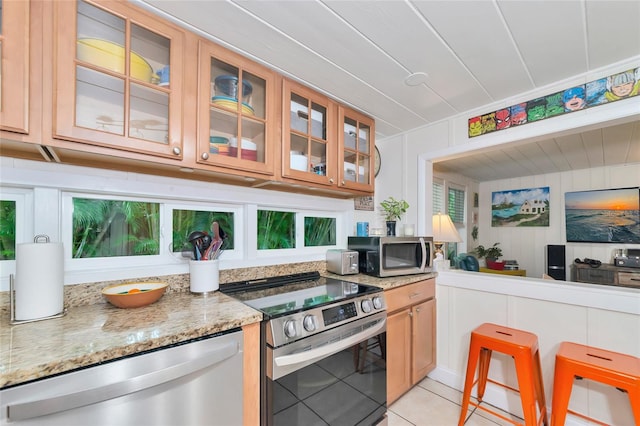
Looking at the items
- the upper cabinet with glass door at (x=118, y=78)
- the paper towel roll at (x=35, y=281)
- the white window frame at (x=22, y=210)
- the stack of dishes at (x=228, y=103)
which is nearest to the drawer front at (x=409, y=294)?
the stack of dishes at (x=228, y=103)

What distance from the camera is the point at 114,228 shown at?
1.34 m

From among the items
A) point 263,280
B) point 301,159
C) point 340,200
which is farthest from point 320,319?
point 340,200

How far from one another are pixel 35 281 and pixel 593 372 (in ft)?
8.11

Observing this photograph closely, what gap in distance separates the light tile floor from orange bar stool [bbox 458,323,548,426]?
0.12 meters

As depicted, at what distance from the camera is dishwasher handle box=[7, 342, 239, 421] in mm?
666

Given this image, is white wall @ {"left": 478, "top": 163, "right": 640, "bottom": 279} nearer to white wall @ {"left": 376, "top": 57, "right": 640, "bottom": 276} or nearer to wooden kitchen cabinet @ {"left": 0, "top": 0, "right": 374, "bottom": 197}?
white wall @ {"left": 376, "top": 57, "right": 640, "bottom": 276}

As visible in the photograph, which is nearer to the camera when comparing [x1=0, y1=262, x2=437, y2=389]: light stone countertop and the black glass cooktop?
[x1=0, y1=262, x2=437, y2=389]: light stone countertop

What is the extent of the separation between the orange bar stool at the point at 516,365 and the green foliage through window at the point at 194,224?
1.72m

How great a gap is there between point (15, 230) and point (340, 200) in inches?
74.9

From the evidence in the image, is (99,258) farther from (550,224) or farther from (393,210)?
(550,224)

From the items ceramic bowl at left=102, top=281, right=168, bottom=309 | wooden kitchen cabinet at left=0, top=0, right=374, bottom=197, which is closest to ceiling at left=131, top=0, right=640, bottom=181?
wooden kitchen cabinet at left=0, top=0, right=374, bottom=197

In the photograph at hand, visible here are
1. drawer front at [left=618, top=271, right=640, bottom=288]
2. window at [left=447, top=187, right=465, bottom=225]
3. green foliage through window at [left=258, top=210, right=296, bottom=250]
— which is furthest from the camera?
window at [left=447, top=187, right=465, bottom=225]

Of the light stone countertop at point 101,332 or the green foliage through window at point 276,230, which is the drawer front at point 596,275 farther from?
the light stone countertop at point 101,332

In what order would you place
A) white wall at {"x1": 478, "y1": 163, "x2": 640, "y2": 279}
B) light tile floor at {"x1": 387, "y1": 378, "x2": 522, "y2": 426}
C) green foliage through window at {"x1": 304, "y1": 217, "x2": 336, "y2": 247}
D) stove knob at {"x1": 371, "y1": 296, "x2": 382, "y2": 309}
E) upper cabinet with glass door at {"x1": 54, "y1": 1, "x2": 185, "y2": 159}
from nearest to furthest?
upper cabinet with glass door at {"x1": 54, "y1": 1, "x2": 185, "y2": 159}
stove knob at {"x1": 371, "y1": 296, "x2": 382, "y2": 309}
light tile floor at {"x1": 387, "y1": 378, "x2": 522, "y2": 426}
green foliage through window at {"x1": 304, "y1": 217, "x2": 336, "y2": 247}
white wall at {"x1": 478, "y1": 163, "x2": 640, "y2": 279}
